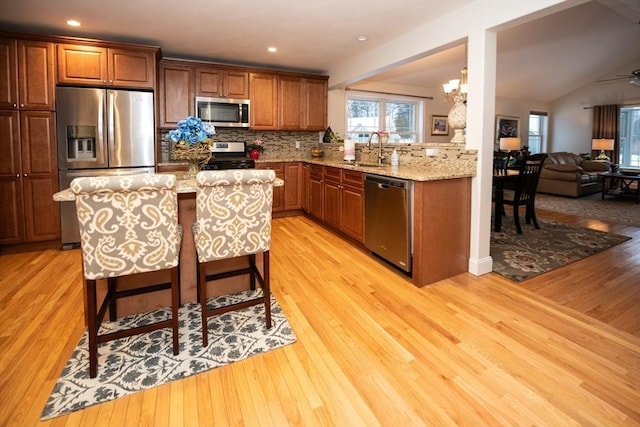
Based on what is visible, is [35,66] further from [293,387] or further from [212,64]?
[293,387]

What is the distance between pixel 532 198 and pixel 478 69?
2.42 meters

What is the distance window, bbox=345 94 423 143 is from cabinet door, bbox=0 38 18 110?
458 centimetres

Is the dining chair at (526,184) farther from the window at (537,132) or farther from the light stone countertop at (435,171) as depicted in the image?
the window at (537,132)

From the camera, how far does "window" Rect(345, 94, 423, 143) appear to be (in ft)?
21.1

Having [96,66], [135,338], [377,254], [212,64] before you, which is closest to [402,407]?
[135,338]

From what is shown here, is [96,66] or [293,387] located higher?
[96,66]

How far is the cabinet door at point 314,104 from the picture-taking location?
18.0ft

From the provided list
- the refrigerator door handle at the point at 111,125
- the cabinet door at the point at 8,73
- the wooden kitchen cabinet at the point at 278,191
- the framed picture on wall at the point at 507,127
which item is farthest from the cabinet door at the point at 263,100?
the framed picture on wall at the point at 507,127

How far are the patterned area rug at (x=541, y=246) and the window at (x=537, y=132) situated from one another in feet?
19.4

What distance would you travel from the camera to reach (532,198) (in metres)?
4.46

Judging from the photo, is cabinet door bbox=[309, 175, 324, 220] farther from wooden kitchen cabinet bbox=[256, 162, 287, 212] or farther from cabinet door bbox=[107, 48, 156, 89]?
cabinet door bbox=[107, 48, 156, 89]

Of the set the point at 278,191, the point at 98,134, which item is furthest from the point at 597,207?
the point at 98,134

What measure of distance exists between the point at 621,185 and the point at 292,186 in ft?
21.4

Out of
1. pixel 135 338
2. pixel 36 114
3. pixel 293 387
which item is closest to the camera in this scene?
pixel 293 387
